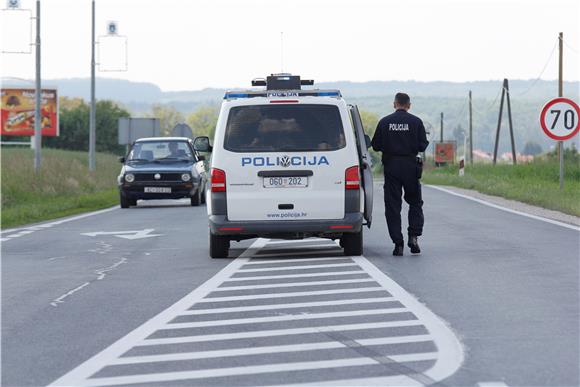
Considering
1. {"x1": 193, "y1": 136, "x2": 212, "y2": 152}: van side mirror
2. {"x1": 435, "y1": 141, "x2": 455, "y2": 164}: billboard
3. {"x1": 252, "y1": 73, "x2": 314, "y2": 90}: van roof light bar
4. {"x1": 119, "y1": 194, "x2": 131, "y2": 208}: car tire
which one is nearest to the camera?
{"x1": 252, "y1": 73, "x2": 314, "y2": 90}: van roof light bar

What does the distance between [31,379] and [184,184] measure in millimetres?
23574

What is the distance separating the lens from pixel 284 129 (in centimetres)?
1488

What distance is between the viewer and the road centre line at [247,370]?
7081 millimetres

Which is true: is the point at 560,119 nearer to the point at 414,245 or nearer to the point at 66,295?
the point at 414,245

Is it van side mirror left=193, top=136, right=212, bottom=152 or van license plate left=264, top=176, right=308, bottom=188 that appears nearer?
van license plate left=264, top=176, right=308, bottom=188

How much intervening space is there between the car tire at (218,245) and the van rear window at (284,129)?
112 centimetres

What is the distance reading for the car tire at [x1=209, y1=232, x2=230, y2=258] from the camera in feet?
49.5

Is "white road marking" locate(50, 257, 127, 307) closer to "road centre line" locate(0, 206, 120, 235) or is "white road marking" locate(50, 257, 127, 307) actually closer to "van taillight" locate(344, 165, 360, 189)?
"van taillight" locate(344, 165, 360, 189)

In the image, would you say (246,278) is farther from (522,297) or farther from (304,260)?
(522,297)

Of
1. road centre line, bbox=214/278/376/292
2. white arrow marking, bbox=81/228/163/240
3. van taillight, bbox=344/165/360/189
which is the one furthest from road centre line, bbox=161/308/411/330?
white arrow marking, bbox=81/228/163/240

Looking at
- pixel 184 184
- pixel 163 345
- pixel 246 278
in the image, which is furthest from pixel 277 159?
pixel 184 184

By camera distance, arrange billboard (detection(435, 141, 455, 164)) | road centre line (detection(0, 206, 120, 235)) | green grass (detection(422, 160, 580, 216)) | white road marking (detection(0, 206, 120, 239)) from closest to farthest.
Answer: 1. white road marking (detection(0, 206, 120, 239))
2. road centre line (detection(0, 206, 120, 235))
3. green grass (detection(422, 160, 580, 216))
4. billboard (detection(435, 141, 455, 164))

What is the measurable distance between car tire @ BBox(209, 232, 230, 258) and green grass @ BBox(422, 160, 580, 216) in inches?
413

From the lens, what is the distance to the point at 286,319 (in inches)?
375
